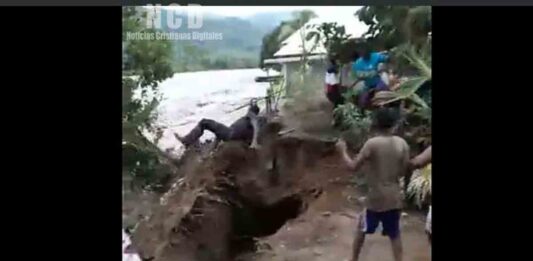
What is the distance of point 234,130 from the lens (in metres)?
4.16

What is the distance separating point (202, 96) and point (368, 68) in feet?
2.91

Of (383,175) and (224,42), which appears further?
(383,175)

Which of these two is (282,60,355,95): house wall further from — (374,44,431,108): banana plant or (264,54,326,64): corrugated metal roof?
(374,44,431,108): banana plant

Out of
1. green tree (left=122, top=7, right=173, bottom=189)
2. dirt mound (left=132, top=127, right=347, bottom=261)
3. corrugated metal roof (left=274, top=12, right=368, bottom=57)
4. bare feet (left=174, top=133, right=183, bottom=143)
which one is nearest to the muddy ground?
dirt mound (left=132, top=127, right=347, bottom=261)

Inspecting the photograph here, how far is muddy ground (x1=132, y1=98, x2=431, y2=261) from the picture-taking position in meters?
4.15

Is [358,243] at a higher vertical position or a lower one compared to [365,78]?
lower

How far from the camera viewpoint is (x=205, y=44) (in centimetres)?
410

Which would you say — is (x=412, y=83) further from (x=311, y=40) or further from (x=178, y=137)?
(x=178, y=137)

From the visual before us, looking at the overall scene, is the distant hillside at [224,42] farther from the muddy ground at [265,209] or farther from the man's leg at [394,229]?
the man's leg at [394,229]

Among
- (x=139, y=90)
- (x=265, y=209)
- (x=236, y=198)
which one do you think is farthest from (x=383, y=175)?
(x=139, y=90)

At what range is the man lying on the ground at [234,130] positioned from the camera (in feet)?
13.6
